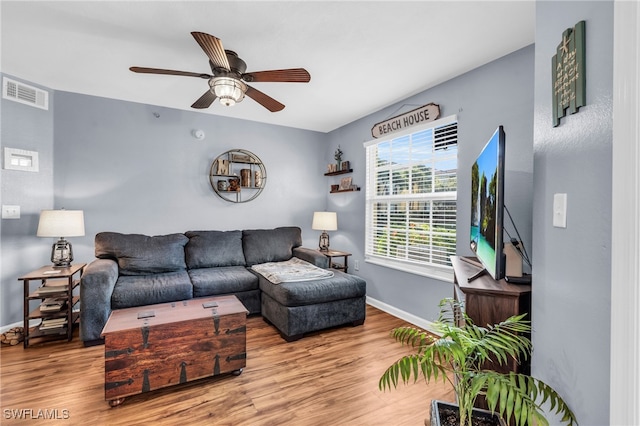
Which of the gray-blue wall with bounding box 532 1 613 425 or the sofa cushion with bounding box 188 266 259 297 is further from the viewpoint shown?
the sofa cushion with bounding box 188 266 259 297

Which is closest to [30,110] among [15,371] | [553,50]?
[15,371]

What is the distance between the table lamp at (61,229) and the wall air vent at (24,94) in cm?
114

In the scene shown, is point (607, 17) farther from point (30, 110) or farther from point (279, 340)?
point (30, 110)

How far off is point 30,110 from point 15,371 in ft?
8.08

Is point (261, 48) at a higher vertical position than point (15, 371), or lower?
higher

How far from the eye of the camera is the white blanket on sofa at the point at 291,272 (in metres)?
2.96

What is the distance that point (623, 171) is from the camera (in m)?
0.65

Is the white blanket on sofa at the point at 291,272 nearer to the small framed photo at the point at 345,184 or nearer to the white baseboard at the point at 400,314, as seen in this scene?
the white baseboard at the point at 400,314

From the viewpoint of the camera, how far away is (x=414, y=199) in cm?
321

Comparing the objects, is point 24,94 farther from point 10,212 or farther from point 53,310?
point 53,310

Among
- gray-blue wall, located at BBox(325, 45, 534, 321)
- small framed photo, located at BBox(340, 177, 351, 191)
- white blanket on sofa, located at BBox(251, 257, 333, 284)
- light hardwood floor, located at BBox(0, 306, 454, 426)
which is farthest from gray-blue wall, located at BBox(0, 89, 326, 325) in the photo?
gray-blue wall, located at BBox(325, 45, 534, 321)

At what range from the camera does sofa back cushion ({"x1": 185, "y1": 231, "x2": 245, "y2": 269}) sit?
3.48m

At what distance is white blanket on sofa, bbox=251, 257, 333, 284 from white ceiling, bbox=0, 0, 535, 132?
1.95 metres

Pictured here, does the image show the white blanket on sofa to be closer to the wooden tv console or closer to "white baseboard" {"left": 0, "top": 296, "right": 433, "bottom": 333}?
"white baseboard" {"left": 0, "top": 296, "right": 433, "bottom": 333}
